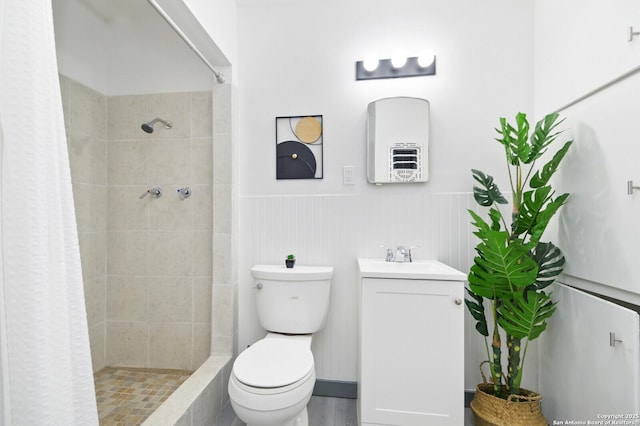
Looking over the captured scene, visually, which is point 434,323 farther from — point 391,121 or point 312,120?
point 312,120

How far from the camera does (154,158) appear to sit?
1.88 metres

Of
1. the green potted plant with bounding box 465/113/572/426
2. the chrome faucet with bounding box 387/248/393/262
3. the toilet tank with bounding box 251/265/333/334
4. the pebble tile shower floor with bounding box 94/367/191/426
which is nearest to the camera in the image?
the green potted plant with bounding box 465/113/572/426

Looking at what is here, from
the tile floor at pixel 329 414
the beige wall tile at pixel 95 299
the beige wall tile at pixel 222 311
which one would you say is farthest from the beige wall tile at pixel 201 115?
the tile floor at pixel 329 414

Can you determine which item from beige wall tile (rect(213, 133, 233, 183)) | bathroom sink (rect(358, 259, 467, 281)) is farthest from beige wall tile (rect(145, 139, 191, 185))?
bathroom sink (rect(358, 259, 467, 281))

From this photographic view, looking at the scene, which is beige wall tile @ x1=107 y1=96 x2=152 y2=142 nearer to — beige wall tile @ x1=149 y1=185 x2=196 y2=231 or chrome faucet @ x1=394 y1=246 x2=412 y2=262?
beige wall tile @ x1=149 y1=185 x2=196 y2=231

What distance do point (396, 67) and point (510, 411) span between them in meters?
1.87

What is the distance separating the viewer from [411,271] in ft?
4.69

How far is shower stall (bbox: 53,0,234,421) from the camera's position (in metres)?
1.85

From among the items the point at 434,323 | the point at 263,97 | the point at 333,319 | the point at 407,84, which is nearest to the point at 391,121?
the point at 407,84

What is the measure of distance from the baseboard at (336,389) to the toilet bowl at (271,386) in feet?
1.51

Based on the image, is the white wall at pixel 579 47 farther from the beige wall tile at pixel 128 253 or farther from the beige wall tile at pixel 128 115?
the beige wall tile at pixel 128 253

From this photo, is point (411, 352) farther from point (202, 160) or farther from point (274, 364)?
point (202, 160)

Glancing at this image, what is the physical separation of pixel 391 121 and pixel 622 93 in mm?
946

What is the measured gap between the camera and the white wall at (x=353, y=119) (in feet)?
5.57
